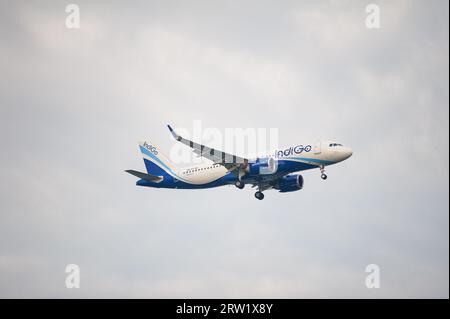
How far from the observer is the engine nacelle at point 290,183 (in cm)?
8388

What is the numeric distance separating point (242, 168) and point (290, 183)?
8804 millimetres

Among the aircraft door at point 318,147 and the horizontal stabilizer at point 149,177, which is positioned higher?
the aircraft door at point 318,147

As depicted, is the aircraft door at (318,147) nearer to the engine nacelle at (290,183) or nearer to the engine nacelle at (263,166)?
the engine nacelle at (263,166)

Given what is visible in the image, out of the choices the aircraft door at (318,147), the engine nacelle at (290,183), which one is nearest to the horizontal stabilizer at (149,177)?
the engine nacelle at (290,183)

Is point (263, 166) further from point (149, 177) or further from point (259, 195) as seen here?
point (149, 177)

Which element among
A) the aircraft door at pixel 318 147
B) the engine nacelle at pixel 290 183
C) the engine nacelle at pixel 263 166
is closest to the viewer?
the aircraft door at pixel 318 147

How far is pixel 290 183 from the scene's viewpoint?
84.0 metres
